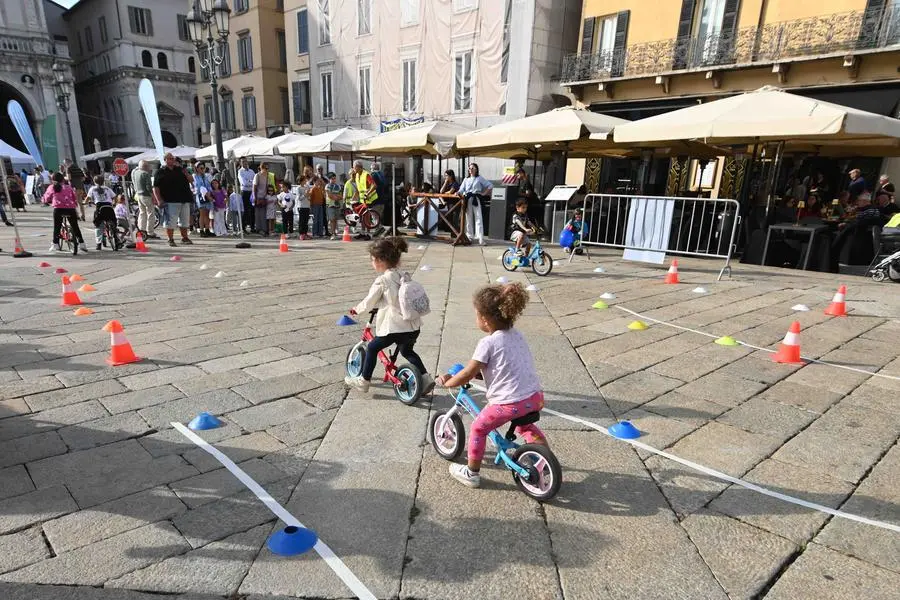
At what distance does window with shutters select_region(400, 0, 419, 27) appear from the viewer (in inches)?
781

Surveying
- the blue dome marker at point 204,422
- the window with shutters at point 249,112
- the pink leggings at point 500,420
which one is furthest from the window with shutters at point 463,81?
the pink leggings at point 500,420

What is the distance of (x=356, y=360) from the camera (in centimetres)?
385

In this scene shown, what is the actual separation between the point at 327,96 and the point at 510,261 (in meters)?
19.3

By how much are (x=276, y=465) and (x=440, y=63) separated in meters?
19.3

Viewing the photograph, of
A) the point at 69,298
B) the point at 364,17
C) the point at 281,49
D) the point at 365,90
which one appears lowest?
the point at 69,298

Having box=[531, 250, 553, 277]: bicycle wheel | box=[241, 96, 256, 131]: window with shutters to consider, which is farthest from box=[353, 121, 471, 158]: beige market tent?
box=[241, 96, 256, 131]: window with shutters

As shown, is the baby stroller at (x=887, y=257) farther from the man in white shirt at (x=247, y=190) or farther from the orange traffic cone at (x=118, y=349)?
the man in white shirt at (x=247, y=190)

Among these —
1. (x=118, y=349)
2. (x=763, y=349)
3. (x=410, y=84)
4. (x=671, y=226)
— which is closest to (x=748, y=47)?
(x=671, y=226)

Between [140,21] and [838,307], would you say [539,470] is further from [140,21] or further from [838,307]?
[140,21]

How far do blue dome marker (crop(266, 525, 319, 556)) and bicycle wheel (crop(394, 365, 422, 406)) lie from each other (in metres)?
1.36

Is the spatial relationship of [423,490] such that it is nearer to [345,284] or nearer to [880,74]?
[345,284]

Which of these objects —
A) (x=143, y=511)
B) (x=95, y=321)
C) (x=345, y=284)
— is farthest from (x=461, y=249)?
(x=143, y=511)

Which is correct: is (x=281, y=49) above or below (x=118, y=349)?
above

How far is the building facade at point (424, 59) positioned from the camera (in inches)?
677
